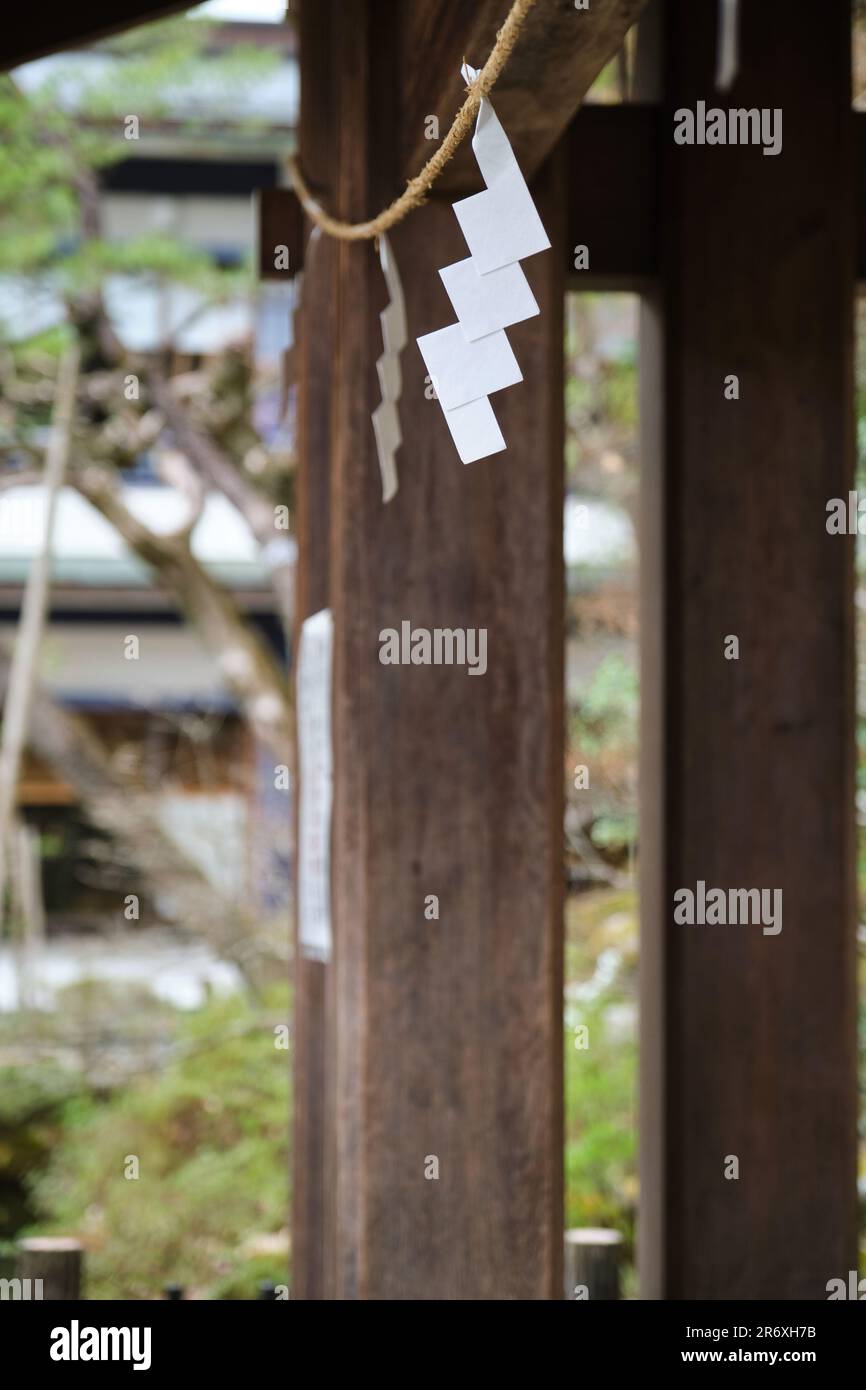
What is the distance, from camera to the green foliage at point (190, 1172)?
510cm

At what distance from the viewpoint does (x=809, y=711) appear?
218cm

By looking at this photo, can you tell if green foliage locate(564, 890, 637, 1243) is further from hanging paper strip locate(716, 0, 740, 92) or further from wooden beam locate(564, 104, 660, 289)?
hanging paper strip locate(716, 0, 740, 92)

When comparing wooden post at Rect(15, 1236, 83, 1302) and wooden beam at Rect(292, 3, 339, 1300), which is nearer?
wooden beam at Rect(292, 3, 339, 1300)

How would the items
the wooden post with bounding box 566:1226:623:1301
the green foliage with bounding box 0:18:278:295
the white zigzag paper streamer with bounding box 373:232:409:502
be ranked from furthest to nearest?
the green foliage with bounding box 0:18:278:295, the wooden post with bounding box 566:1226:623:1301, the white zigzag paper streamer with bounding box 373:232:409:502

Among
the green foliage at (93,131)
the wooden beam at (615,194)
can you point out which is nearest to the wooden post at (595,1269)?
the wooden beam at (615,194)

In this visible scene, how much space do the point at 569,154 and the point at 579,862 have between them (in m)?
3.64

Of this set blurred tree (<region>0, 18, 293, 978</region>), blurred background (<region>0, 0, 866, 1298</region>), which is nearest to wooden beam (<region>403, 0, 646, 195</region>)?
blurred background (<region>0, 0, 866, 1298</region>)

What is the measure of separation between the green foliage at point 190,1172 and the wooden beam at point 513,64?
413 centimetres

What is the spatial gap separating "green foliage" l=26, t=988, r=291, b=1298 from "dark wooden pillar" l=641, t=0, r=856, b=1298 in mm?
3220

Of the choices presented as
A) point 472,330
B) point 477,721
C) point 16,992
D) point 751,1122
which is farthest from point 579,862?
point 472,330

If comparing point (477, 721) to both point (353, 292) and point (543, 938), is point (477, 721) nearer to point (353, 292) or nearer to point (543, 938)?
point (543, 938)

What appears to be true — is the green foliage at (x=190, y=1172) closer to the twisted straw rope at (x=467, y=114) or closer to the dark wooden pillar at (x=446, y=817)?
the dark wooden pillar at (x=446, y=817)

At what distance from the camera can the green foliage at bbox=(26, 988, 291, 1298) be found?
510cm

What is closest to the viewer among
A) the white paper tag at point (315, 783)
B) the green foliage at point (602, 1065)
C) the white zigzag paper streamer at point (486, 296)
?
the white zigzag paper streamer at point (486, 296)
